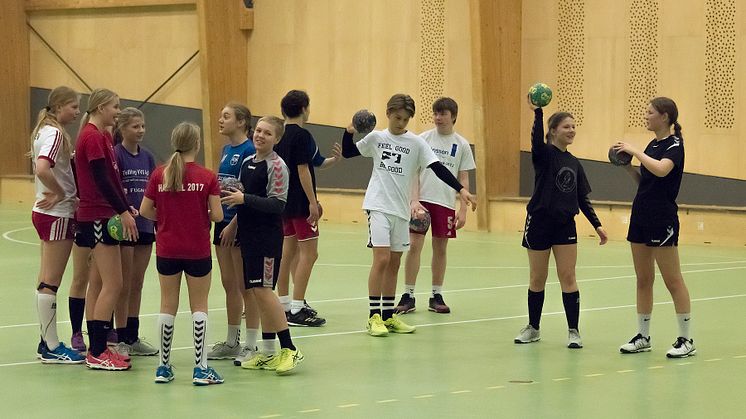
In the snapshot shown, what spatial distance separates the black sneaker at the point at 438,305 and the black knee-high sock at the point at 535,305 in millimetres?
1735

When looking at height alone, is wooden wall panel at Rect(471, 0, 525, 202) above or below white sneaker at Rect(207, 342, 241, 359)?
above

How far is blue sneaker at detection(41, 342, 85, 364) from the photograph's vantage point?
8.20 metres

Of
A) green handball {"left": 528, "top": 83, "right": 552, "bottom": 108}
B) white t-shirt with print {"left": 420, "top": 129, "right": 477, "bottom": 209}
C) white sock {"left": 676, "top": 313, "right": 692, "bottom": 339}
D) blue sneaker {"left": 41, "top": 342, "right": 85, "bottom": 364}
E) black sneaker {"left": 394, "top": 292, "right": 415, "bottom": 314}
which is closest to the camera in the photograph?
blue sneaker {"left": 41, "top": 342, "right": 85, "bottom": 364}

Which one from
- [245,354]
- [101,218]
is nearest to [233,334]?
[245,354]

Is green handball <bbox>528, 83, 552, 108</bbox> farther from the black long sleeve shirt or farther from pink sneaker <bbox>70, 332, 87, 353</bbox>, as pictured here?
pink sneaker <bbox>70, 332, 87, 353</bbox>

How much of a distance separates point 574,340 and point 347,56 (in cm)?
1398

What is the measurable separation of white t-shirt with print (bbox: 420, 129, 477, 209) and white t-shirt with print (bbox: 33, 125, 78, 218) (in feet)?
12.7

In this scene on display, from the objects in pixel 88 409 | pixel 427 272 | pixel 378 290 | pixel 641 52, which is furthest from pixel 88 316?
pixel 641 52

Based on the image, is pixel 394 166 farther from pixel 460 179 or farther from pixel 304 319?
pixel 460 179

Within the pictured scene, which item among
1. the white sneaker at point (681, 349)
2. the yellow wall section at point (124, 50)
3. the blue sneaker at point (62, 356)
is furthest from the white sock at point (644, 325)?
the yellow wall section at point (124, 50)

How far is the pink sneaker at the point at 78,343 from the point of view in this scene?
27.8ft

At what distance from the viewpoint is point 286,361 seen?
788cm

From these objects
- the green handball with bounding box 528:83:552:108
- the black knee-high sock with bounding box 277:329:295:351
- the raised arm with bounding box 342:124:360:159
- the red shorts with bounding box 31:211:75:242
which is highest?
the green handball with bounding box 528:83:552:108

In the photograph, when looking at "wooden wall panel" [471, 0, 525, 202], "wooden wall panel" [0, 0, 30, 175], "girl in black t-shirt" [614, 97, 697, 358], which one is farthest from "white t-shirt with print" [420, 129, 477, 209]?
"wooden wall panel" [0, 0, 30, 175]
